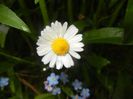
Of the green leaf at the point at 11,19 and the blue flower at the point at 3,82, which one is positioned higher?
the green leaf at the point at 11,19

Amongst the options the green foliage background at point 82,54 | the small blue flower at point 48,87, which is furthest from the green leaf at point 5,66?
the small blue flower at point 48,87

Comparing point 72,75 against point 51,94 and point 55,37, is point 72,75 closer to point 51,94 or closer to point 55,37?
point 51,94

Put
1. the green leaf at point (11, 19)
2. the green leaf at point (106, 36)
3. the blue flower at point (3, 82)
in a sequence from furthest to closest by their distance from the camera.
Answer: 1. the blue flower at point (3, 82)
2. the green leaf at point (106, 36)
3. the green leaf at point (11, 19)

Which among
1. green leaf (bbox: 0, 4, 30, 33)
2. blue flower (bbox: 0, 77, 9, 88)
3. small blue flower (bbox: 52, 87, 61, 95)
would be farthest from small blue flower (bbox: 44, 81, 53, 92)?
green leaf (bbox: 0, 4, 30, 33)

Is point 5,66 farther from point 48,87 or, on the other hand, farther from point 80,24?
point 80,24

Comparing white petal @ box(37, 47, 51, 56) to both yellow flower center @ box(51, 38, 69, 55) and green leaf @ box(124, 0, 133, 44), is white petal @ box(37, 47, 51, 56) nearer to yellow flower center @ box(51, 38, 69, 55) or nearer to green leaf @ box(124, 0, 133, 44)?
yellow flower center @ box(51, 38, 69, 55)

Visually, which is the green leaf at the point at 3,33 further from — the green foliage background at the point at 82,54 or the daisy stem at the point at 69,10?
the daisy stem at the point at 69,10

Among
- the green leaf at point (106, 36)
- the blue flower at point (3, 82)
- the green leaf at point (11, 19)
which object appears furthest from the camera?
the blue flower at point (3, 82)
